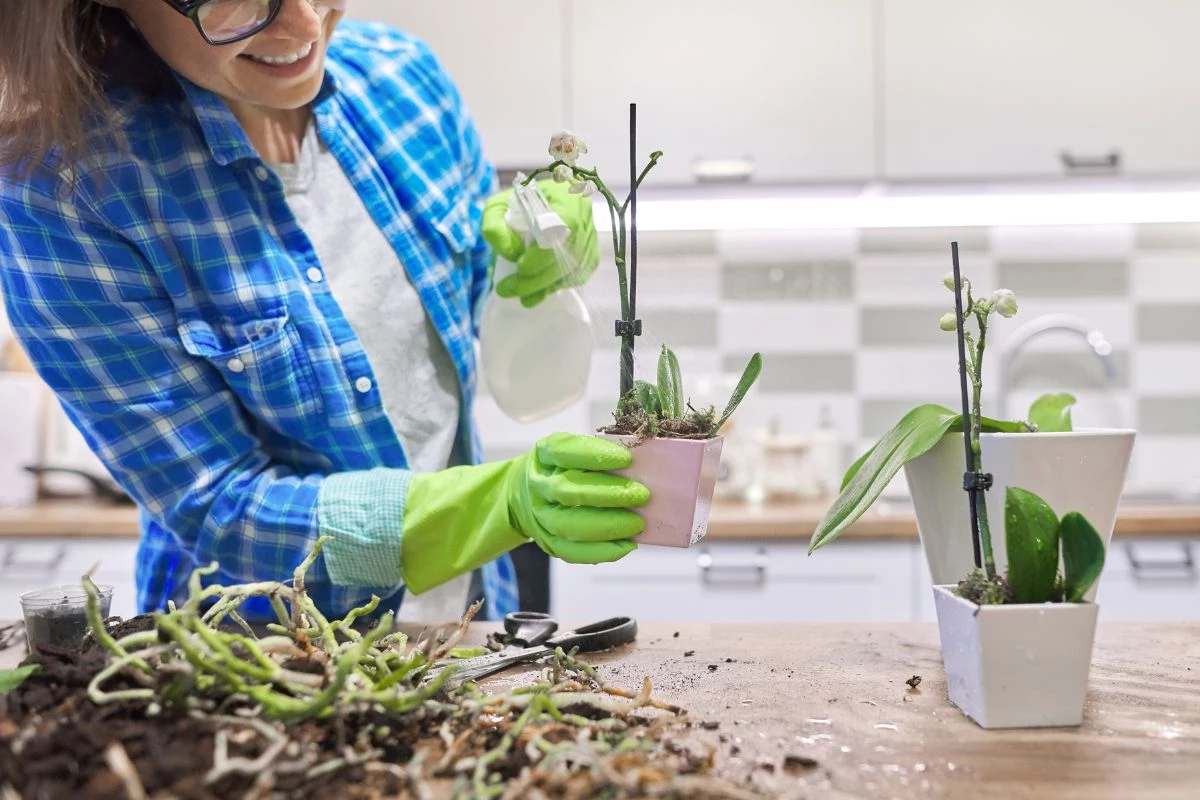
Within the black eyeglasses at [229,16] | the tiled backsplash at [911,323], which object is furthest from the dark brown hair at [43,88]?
the tiled backsplash at [911,323]

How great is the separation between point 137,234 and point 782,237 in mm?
1880

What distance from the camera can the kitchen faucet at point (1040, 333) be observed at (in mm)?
2490

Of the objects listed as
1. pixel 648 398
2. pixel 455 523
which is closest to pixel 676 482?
pixel 648 398

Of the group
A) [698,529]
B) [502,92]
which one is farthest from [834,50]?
[698,529]

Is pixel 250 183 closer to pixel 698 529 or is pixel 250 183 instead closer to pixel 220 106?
pixel 220 106

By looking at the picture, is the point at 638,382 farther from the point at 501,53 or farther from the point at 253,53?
the point at 501,53

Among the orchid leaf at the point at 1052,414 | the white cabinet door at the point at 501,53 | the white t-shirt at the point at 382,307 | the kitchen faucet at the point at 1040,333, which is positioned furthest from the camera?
the kitchen faucet at the point at 1040,333

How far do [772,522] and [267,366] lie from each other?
4.08ft

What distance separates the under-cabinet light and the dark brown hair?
1.42 m

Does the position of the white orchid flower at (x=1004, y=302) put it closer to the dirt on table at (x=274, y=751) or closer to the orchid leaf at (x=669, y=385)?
the orchid leaf at (x=669, y=385)

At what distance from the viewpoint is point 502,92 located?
2326mm

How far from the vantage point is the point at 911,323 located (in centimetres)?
267

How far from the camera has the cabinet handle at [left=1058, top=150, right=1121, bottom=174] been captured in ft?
7.24

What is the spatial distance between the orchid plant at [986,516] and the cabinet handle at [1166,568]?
1.35 meters
